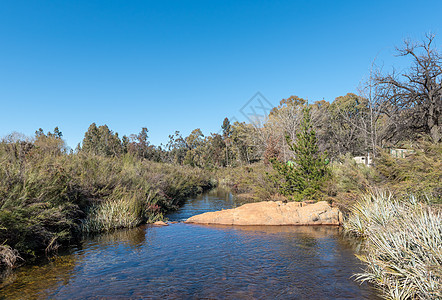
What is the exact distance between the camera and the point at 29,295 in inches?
205

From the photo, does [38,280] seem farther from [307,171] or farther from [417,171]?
[307,171]

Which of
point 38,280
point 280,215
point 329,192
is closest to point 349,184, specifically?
point 329,192

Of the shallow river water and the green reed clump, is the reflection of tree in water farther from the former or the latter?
the green reed clump

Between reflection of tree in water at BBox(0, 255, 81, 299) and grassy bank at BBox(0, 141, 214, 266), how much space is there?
1.81ft

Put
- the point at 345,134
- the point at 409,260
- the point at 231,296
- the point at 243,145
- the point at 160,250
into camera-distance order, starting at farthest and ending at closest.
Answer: the point at 243,145 < the point at 345,134 < the point at 160,250 < the point at 231,296 < the point at 409,260

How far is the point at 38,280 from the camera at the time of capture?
5.89 m

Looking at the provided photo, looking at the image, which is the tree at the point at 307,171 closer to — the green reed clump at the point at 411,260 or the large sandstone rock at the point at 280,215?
the large sandstone rock at the point at 280,215

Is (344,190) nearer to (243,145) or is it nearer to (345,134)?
(345,134)

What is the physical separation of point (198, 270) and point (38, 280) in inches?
138

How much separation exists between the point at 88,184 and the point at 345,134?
30.7 metres

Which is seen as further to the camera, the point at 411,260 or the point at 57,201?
the point at 57,201

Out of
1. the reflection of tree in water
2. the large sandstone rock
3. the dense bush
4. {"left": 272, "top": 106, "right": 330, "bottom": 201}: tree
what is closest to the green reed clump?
the dense bush

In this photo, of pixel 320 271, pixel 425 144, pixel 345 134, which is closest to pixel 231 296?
pixel 320 271

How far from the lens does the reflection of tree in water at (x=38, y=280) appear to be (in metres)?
5.26
